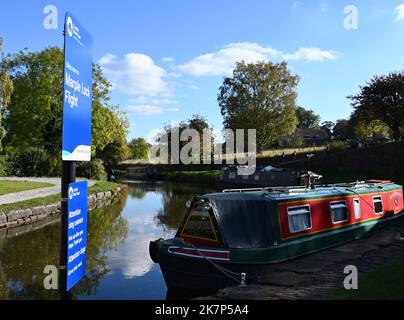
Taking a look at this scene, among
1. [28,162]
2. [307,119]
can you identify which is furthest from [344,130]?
[28,162]

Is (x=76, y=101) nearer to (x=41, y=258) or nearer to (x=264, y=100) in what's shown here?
(x=41, y=258)

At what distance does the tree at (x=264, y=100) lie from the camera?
2237 inches

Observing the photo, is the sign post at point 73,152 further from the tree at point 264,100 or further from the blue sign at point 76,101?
the tree at point 264,100

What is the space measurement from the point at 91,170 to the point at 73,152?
3726 centimetres

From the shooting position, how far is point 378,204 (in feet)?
47.9

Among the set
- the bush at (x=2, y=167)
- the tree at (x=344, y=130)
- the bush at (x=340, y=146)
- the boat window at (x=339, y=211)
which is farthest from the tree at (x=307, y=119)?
the boat window at (x=339, y=211)

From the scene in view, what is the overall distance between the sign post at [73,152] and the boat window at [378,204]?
12.2 metres

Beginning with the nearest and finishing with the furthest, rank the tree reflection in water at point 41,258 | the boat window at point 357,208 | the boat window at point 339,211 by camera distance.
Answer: the tree reflection in water at point 41,258
the boat window at point 339,211
the boat window at point 357,208

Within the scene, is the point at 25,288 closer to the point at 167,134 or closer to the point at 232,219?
the point at 232,219

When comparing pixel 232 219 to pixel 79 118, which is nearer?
pixel 79 118
